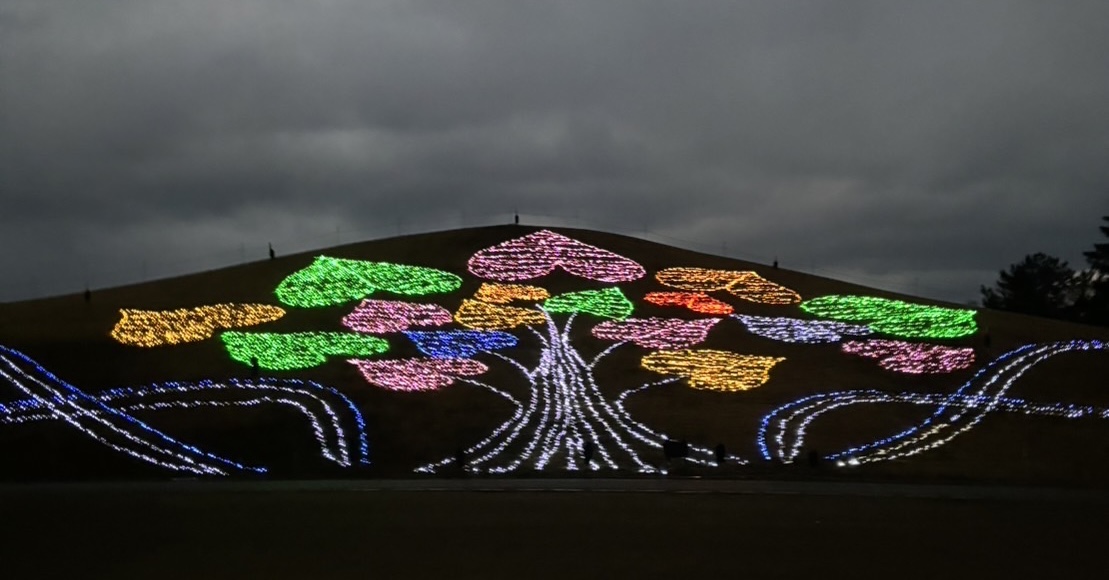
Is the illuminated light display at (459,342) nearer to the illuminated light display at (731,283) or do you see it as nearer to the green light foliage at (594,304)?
the green light foliage at (594,304)

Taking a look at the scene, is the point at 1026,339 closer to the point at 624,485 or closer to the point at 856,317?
the point at 856,317

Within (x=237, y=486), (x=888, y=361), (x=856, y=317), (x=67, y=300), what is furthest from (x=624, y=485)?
(x=67, y=300)

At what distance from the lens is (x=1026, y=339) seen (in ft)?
171

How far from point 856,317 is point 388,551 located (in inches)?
1756

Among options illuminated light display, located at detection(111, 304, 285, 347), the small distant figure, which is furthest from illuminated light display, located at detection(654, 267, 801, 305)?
the small distant figure

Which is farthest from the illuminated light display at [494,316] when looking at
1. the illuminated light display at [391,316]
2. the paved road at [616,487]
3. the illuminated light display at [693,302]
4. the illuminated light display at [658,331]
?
the paved road at [616,487]

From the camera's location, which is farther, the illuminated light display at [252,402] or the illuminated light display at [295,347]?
the illuminated light display at [295,347]

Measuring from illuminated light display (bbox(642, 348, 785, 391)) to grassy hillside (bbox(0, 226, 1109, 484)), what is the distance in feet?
2.06

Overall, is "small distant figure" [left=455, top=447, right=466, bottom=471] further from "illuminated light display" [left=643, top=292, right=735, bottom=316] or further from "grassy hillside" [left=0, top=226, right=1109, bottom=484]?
"illuminated light display" [left=643, top=292, right=735, bottom=316]

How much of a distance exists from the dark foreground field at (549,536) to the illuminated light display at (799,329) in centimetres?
2669

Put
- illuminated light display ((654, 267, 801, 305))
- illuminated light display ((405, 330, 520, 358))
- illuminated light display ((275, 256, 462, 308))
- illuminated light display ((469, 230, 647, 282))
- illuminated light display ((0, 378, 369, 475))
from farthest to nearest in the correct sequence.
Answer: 1. illuminated light display ((469, 230, 647, 282))
2. illuminated light display ((654, 267, 801, 305))
3. illuminated light display ((275, 256, 462, 308))
4. illuminated light display ((405, 330, 520, 358))
5. illuminated light display ((0, 378, 369, 475))

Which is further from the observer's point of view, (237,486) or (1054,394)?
(1054,394)

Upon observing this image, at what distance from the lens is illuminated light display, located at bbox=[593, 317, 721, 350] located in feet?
164

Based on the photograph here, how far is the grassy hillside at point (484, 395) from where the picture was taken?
35250 mm
